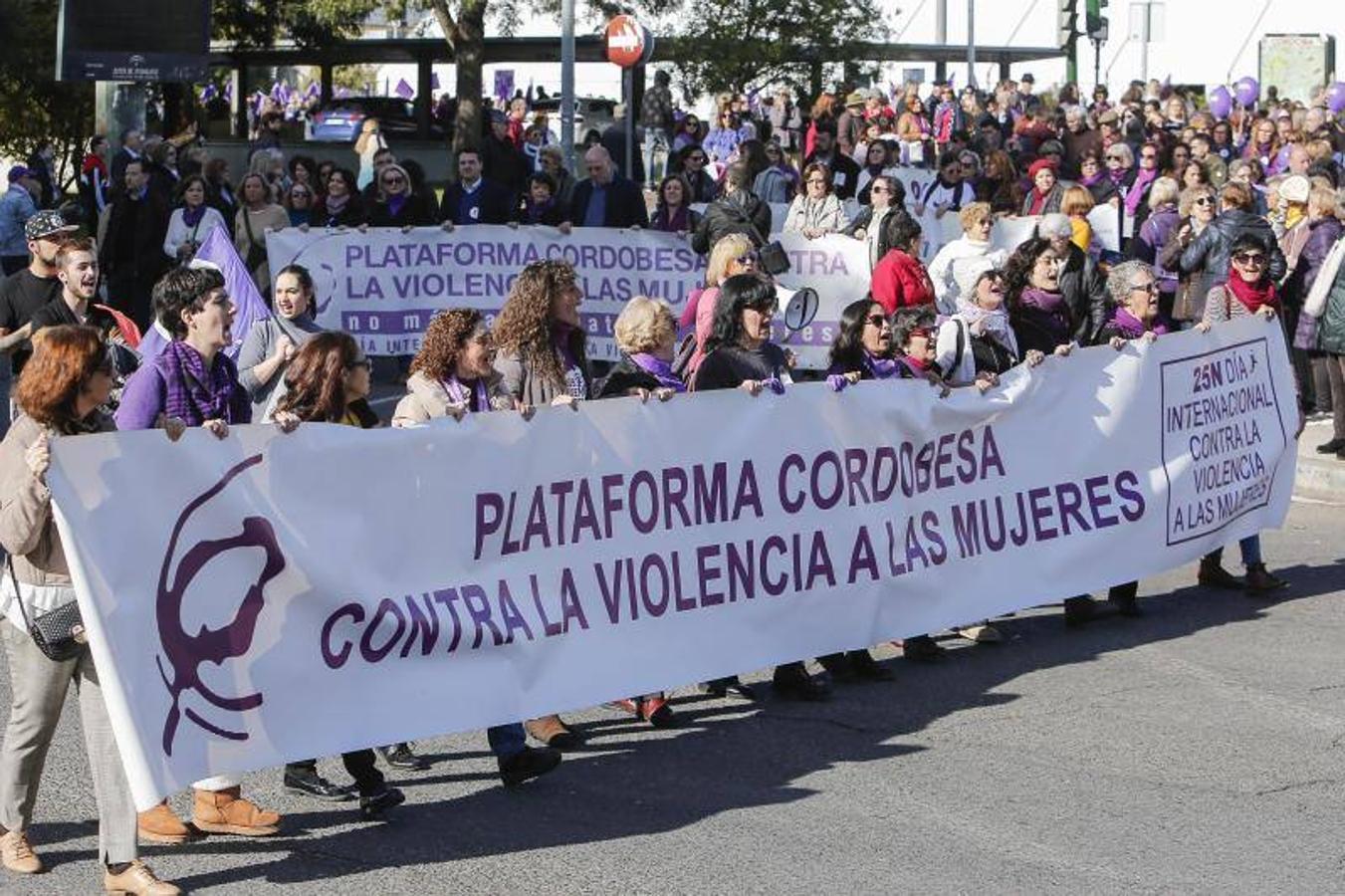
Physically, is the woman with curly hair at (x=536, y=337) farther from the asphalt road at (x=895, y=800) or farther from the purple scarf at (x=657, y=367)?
the asphalt road at (x=895, y=800)

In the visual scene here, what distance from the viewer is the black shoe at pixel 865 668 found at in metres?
9.24

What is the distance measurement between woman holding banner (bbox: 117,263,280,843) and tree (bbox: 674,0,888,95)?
2698cm

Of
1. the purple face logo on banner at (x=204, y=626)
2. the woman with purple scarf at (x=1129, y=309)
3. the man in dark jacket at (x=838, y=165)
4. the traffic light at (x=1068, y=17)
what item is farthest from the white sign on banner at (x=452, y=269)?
the traffic light at (x=1068, y=17)

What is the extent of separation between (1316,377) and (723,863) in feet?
33.0

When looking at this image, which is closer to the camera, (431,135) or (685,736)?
(685,736)

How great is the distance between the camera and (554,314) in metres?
8.66

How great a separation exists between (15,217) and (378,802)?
1466 centimetres

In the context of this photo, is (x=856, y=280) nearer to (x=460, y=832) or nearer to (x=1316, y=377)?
(x=1316, y=377)

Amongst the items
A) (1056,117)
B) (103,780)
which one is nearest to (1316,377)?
(103,780)

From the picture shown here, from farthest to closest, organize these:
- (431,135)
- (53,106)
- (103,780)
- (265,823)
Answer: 1. (431,135)
2. (53,106)
3. (265,823)
4. (103,780)

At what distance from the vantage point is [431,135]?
43344 millimetres

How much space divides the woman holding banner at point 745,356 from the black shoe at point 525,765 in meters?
1.42

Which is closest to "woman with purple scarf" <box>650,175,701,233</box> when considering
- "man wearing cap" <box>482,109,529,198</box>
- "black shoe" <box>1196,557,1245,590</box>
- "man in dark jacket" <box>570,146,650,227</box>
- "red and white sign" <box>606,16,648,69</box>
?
"man in dark jacket" <box>570,146,650,227</box>

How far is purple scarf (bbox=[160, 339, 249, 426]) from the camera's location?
731cm
